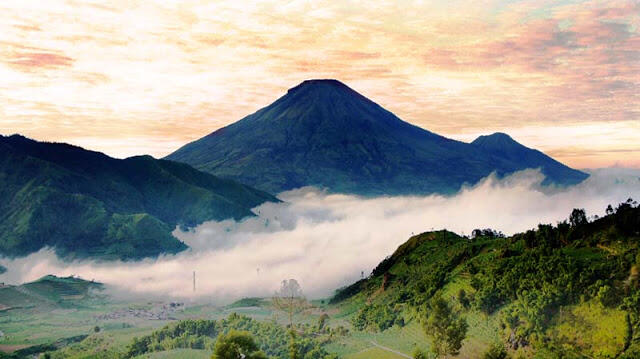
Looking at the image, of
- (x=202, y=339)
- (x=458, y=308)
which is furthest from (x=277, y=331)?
(x=458, y=308)

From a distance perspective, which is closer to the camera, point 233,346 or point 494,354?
point 233,346

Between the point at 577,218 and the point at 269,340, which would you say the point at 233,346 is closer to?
the point at 577,218

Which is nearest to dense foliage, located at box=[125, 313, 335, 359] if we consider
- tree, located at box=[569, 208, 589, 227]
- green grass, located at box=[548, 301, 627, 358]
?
green grass, located at box=[548, 301, 627, 358]

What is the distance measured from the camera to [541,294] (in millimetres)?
107062

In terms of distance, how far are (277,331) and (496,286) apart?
78.0m

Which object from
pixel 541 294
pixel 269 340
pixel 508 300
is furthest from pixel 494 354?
pixel 269 340

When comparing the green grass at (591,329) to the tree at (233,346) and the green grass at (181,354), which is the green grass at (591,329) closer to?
the tree at (233,346)

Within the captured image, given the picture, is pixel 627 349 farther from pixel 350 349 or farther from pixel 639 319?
pixel 350 349

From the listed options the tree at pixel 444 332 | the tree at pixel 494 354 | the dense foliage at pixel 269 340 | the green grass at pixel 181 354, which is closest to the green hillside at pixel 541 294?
the tree at pixel 494 354

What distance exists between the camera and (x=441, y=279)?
147500 millimetres

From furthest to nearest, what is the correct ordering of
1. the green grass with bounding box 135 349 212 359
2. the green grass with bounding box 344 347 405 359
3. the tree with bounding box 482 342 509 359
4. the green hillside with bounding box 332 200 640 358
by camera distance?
the green grass with bounding box 135 349 212 359 → the green grass with bounding box 344 347 405 359 → the green hillside with bounding box 332 200 640 358 → the tree with bounding box 482 342 509 359

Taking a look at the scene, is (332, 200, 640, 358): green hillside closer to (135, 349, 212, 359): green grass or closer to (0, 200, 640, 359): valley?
(0, 200, 640, 359): valley

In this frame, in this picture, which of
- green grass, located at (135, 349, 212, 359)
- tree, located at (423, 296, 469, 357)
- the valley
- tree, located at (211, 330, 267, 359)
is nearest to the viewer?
tree, located at (211, 330, 267, 359)

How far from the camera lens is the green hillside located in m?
96.9
